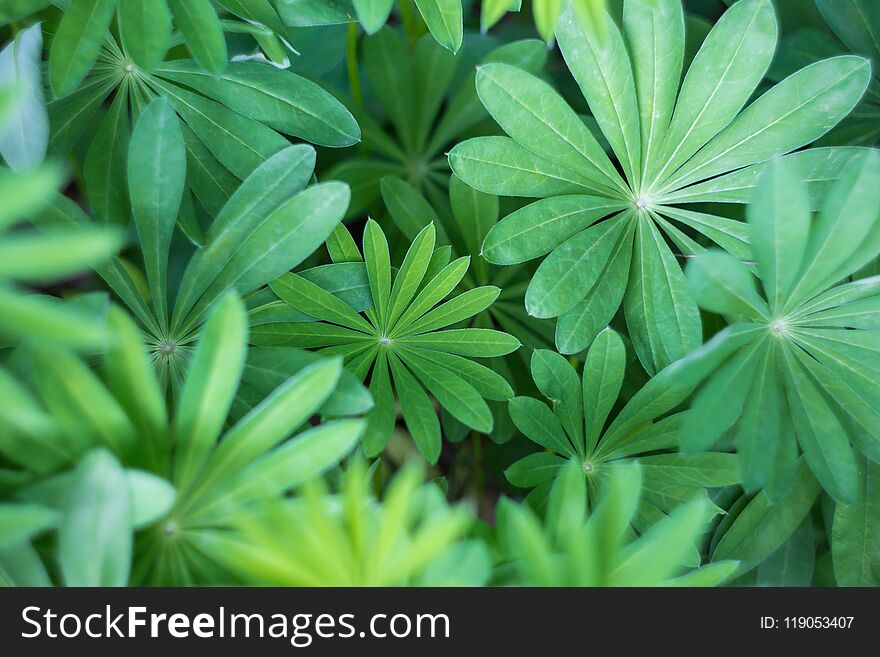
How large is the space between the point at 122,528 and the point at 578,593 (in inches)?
19.5

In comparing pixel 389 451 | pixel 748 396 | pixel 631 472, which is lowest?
pixel 631 472

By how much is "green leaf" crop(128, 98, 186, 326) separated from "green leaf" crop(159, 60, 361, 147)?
16cm

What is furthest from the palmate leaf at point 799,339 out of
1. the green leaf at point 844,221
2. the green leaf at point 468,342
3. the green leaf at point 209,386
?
the green leaf at point 209,386

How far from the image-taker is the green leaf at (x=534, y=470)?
117 centimetres

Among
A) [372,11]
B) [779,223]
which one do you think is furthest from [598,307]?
[372,11]

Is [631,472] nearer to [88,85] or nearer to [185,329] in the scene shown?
[185,329]

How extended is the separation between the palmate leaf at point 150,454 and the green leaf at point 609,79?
64cm

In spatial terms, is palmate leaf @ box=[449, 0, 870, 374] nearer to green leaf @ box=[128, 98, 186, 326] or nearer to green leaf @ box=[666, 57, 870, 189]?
green leaf @ box=[666, 57, 870, 189]

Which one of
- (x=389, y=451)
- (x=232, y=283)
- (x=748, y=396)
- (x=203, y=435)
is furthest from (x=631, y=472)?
(x=389, y=451)

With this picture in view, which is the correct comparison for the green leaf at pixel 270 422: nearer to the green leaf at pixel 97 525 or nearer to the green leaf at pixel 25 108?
the green leaf at pixel 97 525

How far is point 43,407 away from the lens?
0.77m

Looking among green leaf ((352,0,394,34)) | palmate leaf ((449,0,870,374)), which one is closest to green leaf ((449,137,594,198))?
palmate leaf ((449,0,870,374))

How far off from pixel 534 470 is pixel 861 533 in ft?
1.90

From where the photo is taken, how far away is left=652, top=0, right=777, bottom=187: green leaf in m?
1.06
